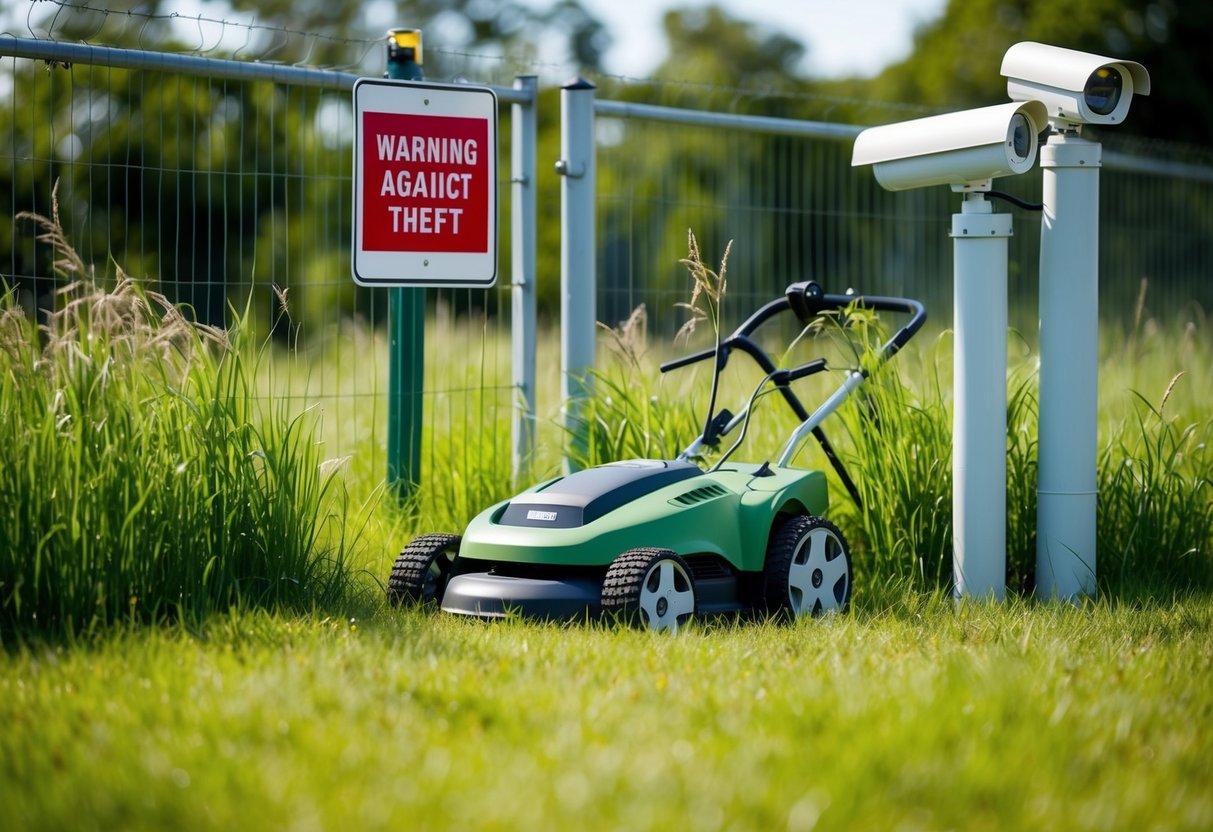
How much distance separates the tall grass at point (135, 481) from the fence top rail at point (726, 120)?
2.47m

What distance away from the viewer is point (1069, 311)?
4.95m

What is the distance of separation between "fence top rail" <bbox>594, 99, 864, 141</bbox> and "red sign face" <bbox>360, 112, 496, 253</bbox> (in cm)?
85

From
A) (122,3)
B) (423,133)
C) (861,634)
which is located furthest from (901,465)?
(122,3)

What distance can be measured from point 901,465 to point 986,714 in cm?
200

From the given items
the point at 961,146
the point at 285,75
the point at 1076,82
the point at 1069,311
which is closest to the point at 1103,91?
the point at 1076,82

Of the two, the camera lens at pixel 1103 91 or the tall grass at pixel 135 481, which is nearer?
the tall grass at pixel 135 481

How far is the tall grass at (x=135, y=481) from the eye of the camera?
4.04 m

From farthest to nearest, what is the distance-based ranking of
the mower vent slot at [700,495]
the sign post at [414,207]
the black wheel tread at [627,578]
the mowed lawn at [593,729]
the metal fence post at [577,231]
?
the metal fence post at [577,231] < the sign post at [414,207] < the mower vent slot at [700,495] < the black wheel tread at [627,578] < the mowed lawn at [593,729]

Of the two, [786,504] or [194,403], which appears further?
[786,504]

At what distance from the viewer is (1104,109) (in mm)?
4938

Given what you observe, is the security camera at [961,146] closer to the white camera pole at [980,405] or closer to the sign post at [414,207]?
the white camera pole at [980,405]

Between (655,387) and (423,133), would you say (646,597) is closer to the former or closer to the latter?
(423,133)

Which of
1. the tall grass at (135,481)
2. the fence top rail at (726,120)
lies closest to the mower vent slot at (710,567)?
the tall grass at (135,481)

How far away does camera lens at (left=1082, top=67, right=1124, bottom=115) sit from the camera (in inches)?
192
